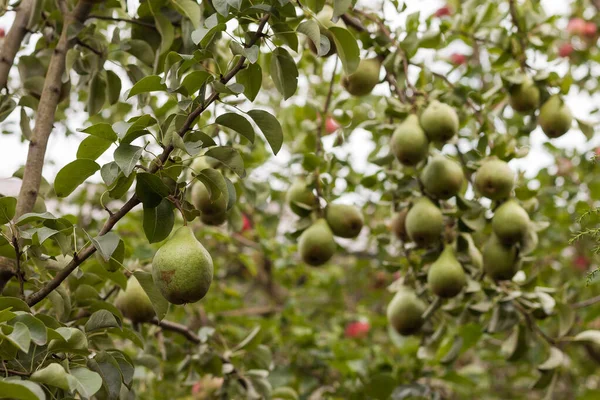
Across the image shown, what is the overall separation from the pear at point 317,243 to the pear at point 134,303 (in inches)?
14.8

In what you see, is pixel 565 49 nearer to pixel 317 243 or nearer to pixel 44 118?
pixel 317 243

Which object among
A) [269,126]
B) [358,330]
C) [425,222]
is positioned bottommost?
[358,330]

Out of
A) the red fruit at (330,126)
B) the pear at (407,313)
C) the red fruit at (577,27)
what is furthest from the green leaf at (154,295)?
the red fruit at (577,27)

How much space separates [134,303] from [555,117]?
101 cm

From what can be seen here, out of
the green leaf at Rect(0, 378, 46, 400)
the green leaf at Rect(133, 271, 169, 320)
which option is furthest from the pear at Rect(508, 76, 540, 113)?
the green leaf at Rect(0, 378, 46, 400)

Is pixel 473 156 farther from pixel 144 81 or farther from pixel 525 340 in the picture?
pixel 144 81

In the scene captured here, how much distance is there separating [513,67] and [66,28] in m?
1.01

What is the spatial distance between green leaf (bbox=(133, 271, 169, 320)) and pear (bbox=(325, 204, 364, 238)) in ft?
1.97

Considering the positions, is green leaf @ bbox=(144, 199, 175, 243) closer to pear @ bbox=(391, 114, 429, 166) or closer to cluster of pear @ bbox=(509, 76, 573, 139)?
pear @ bbox=(391, 114, 429, 166)

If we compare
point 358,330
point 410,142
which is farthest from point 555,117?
point 358,330

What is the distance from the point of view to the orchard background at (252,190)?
0.91m

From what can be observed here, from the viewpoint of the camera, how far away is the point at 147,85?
906 millimetres

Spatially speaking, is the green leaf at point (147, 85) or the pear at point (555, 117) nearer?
the green leaf at point (147, 85)

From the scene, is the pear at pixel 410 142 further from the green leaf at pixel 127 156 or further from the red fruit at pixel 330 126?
the green leaf at pixel 127 156
